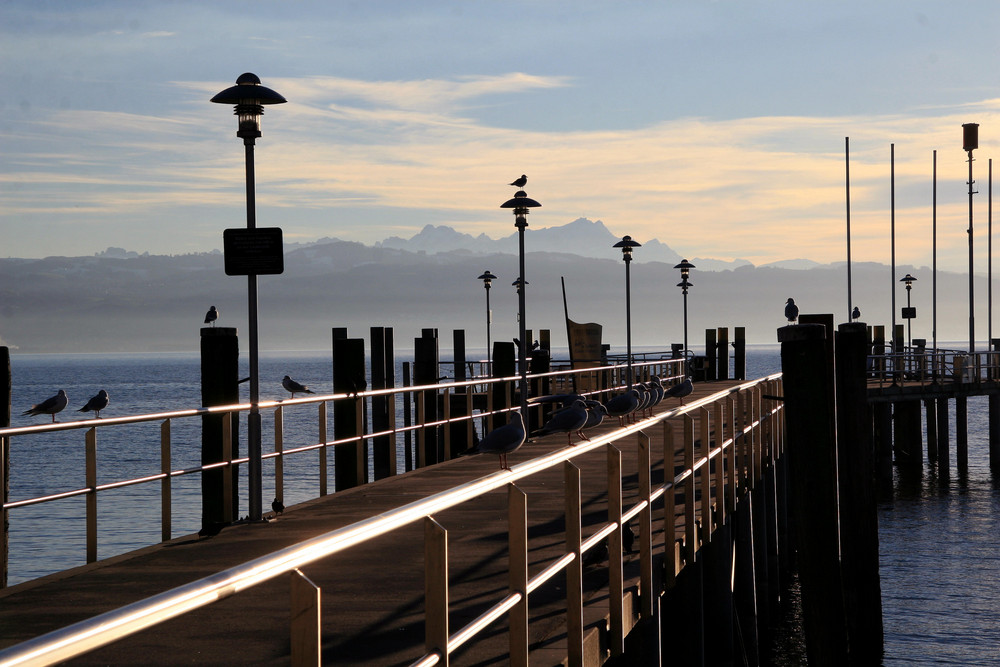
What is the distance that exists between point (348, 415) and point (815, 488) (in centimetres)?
798

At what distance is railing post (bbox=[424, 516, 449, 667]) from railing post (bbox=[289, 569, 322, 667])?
86cm

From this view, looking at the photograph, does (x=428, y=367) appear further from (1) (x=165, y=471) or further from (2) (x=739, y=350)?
(2) (x=739, y=350)

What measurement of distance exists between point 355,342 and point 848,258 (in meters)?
45.1

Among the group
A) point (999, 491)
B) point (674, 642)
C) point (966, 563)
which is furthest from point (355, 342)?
point (999, 491)

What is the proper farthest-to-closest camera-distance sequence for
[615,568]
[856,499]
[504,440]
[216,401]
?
1. [856,499]
2. [216,401]
3. [504,440]
4. [615,568]

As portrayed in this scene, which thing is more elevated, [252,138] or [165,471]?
[252,138]

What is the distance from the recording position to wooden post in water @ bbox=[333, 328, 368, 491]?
14.8 m

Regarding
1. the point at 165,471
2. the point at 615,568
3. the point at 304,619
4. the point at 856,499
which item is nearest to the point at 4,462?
the point at 165,471

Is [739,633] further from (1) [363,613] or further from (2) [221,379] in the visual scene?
(1) [363,613]

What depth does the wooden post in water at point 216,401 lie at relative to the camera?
10984 mm

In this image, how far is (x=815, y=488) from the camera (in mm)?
10281

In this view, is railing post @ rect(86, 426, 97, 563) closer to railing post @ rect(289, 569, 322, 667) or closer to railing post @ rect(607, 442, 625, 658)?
railing post @ rect(607, 442, 625, 658)

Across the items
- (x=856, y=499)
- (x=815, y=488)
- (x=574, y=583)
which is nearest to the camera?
(x=574, y=583)

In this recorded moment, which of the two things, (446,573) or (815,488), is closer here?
(446,573)
